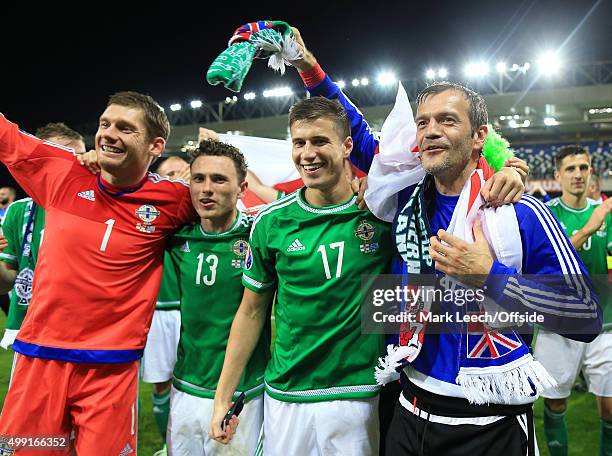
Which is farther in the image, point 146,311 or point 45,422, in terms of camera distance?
point 146,311

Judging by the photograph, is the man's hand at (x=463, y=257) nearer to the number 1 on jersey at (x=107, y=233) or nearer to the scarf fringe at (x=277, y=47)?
the scarf fringe at (x=277, y=47)

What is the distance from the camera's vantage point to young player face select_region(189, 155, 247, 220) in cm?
259

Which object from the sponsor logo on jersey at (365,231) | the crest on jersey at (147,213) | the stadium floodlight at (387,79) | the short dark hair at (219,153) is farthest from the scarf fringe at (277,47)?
the stadium floodlight at (387,79)

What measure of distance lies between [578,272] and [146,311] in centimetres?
180

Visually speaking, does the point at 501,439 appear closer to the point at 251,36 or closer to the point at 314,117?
the point at 314,117

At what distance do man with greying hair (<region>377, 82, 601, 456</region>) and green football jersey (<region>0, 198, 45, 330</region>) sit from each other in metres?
2.24

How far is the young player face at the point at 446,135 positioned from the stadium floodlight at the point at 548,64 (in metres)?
16.6

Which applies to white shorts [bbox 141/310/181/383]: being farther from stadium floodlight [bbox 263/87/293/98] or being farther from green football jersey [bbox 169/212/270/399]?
stadium floodlight [bbox 263/87/293/98]

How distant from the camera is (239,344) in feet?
7.57

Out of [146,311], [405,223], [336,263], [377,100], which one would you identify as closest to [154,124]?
[146,311]

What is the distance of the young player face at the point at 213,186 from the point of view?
8.49 feet

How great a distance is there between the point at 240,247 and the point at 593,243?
9.35ft

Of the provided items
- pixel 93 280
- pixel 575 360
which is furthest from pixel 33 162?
pixel 575 360

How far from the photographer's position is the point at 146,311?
2.49 meters
